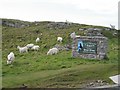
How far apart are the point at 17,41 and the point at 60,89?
3877 cm

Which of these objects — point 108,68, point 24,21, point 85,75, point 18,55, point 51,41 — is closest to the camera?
point 85,75

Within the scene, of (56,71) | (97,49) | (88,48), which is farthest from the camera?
(88,48)

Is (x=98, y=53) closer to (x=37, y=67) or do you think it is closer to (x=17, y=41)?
(x=37, y=67)

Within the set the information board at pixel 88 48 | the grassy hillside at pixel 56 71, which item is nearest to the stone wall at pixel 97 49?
the information board at pixel 88 48

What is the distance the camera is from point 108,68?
35312mm

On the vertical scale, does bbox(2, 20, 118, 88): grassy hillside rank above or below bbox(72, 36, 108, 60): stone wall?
below

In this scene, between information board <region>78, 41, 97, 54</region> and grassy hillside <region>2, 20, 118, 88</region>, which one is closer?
grassy hillside <region>2, 20, 118, 88</region>

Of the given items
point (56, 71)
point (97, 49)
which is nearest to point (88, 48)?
point (97, 49)

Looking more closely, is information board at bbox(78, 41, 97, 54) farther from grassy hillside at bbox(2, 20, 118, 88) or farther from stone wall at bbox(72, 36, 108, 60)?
grassy hillside at bbox(2, 20, 118, 88)

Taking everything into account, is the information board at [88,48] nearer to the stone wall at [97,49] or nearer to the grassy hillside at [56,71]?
the stone wall at [97,49]

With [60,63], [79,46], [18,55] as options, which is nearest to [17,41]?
[18,55]

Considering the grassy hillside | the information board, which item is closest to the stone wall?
the information board

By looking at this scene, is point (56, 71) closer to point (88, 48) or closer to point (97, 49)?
point (88, 48)

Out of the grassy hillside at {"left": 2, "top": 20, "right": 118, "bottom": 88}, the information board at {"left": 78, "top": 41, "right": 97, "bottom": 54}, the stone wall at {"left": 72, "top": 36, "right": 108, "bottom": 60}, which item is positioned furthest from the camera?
the information board at {"left": 78, "top": 41, "right": 97, "bottom": 54}
